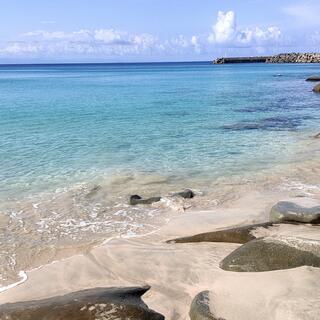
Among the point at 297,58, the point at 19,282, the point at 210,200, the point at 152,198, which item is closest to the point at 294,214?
the point at 210,200

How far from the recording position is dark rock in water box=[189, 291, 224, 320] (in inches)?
212

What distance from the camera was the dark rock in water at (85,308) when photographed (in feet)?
17.5

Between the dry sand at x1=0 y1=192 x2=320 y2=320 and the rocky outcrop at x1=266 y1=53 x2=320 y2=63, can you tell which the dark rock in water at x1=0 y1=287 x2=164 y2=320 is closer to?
the dry sand at x1=0 y1=192 x2=320 y2=320

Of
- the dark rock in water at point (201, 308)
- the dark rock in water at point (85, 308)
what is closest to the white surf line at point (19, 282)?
the dark rock in water at point (85, 308)

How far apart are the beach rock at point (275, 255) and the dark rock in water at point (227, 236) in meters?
1.25

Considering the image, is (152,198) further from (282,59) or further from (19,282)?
(282,59)

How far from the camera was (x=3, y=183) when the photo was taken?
1309cm

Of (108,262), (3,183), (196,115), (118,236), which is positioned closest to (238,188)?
(118,236)

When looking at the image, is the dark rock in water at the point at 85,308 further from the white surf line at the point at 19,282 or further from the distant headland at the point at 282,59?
the distant headland at the point at 282,59

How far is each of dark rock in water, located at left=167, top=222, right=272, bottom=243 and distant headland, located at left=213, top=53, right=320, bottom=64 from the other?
135m

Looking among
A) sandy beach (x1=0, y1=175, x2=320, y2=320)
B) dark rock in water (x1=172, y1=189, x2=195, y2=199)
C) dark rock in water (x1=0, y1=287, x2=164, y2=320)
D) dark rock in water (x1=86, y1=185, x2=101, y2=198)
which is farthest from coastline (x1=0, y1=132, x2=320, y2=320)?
dark rock in water (x1=86, y1=185, x2=101, y2=198)

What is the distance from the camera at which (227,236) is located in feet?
27.1

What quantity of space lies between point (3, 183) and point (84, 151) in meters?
4.72

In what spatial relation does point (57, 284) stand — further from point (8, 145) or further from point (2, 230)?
point (8, 145)
